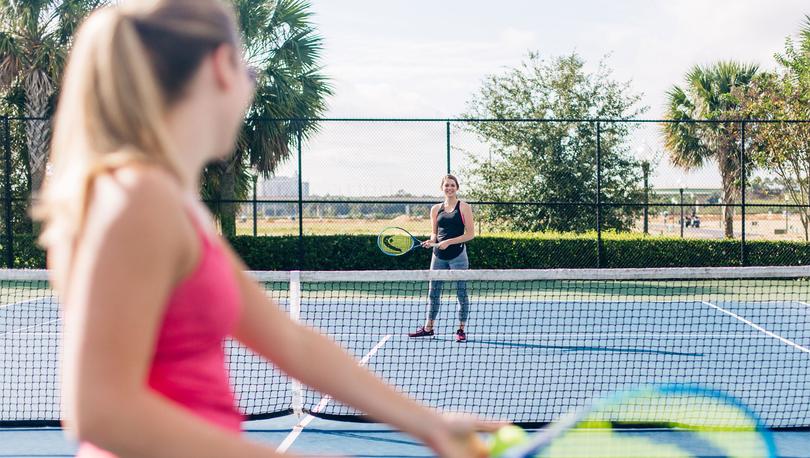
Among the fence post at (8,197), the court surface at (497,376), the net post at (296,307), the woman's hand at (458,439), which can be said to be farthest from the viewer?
the fence post at (8,197)

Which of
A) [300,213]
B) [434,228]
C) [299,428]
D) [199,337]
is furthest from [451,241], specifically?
[199,337]

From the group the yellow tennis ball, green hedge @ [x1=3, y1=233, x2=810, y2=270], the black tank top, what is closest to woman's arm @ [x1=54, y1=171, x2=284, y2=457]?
the yellow tennis ball

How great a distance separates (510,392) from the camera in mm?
6129

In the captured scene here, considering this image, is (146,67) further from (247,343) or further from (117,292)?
(247,343)

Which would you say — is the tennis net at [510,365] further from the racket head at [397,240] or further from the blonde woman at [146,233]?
the blonde woman at [146,233]

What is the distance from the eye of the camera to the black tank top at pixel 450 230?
27.7 ft

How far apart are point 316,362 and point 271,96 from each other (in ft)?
49.9

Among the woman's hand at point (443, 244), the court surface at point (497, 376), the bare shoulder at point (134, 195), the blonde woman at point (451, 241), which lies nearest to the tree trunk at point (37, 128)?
the court surface at point (497, 376)

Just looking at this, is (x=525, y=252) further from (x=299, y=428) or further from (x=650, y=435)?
(x=650, y=435)

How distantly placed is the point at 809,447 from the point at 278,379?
3.77 metres

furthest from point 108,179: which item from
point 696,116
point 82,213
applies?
point 696,116

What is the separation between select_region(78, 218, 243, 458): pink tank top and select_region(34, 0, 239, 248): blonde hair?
0.13m

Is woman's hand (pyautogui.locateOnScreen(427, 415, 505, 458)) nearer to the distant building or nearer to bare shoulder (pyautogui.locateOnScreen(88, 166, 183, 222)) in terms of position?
bare shoulder (pyautogui.locateOnScreen(88, 166, 183, 222))

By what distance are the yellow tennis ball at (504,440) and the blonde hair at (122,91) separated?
588 mm
